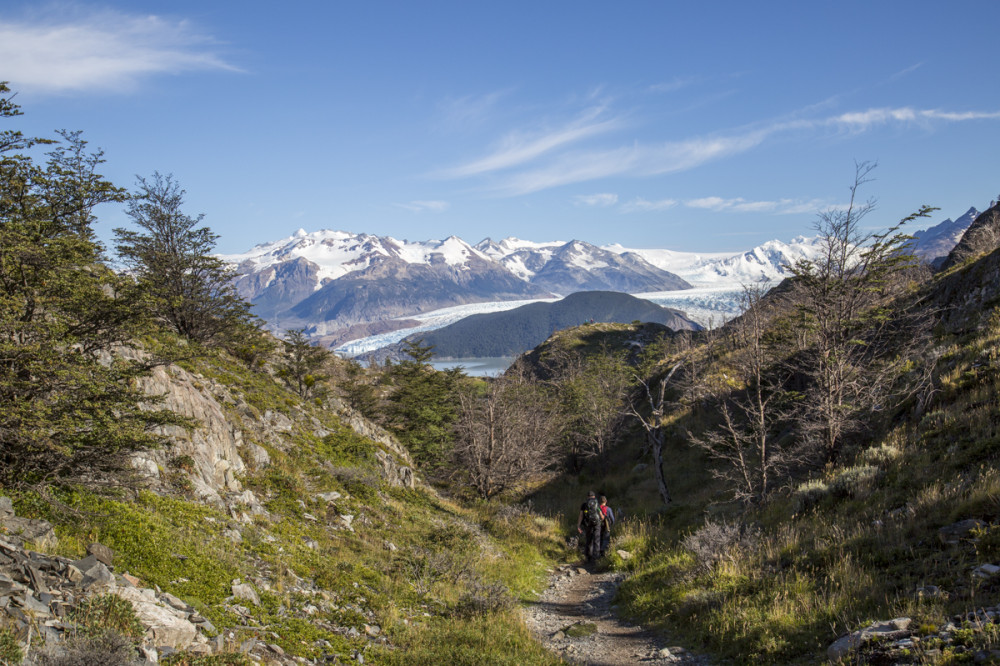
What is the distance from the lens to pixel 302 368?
30.9m

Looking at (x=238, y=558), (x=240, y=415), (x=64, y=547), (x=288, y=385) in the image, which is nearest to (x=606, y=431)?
(x=288, y=385)

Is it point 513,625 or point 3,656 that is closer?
point 3,656

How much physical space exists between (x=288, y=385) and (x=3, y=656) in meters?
26.1

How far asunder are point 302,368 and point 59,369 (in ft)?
79.6

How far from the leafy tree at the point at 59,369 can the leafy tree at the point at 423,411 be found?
86.8 feet

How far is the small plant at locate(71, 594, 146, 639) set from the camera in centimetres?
504

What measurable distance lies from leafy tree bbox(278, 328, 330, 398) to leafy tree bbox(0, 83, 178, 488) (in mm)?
19789

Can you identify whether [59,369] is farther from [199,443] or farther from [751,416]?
[751,416]

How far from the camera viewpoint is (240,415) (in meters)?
16.5

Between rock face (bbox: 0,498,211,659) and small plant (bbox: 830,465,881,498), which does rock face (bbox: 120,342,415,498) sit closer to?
rock face (bbox: 0,498,211,659)

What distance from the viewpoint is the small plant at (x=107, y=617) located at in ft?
16.5

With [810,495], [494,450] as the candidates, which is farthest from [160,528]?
[494,450]

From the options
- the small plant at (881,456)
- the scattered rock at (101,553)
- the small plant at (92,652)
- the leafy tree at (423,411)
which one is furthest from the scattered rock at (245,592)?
the leafy tree at (423,411)

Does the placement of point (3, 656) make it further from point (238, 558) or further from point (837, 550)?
point (837, 550)
